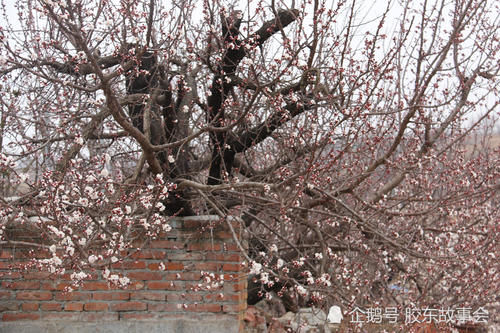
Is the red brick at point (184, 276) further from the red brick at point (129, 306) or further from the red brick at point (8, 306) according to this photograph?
the red brick at point (8, 306)

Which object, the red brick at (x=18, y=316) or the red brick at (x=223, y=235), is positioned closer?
the red brick at (x=18, y=316)

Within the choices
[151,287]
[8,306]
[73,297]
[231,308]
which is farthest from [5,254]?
[231,308]

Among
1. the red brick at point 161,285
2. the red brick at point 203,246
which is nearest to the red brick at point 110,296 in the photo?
the red brick at point 161,285

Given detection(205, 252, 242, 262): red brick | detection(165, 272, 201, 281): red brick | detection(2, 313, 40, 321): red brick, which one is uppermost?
detection(205, 252, 242, 262): red brick

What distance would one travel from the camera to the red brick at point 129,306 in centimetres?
468

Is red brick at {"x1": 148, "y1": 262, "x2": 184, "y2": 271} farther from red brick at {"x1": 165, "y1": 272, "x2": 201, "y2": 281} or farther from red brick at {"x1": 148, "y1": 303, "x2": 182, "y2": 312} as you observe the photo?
red brick at {"x1": 148, "y1": 303, "x2": 182, "y2": 312}

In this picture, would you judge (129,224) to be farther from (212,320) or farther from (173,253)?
(212,320)

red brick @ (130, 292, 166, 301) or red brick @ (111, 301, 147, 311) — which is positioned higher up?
red brick @ (130, 292, 166, 301)

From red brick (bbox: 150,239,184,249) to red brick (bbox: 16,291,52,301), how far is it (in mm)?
1034

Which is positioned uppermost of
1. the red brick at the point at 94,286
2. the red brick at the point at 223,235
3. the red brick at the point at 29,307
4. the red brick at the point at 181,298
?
the red brick at the point at 223,235

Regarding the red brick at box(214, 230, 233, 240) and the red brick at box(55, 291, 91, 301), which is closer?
the red brick at box(55, 291, 91, 301)

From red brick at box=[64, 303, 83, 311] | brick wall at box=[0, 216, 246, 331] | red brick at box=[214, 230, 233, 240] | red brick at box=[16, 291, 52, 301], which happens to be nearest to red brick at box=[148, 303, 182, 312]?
brick wall at box=[0, 216, 246, 331]

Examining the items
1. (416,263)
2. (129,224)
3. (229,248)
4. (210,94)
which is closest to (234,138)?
(210,94)

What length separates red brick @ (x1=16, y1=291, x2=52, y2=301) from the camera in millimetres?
4680
